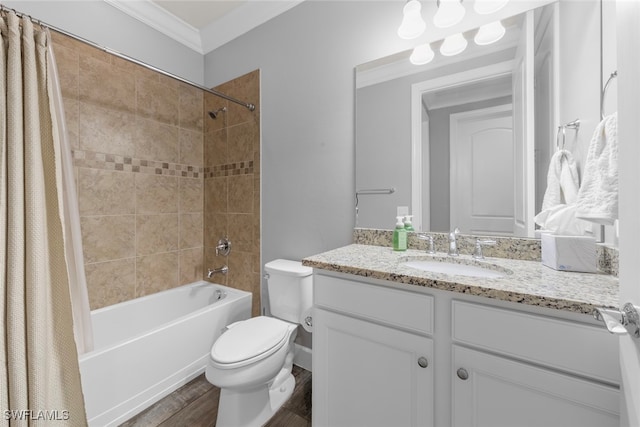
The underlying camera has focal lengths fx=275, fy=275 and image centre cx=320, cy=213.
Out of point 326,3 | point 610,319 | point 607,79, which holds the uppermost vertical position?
point 326,3

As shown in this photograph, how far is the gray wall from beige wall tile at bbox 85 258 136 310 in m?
0.97

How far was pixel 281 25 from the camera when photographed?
192cm

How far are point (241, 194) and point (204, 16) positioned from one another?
139 cm

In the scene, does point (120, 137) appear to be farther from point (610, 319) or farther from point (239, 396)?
point (610, 319)

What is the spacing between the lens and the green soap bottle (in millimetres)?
1391

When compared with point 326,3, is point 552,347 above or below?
below

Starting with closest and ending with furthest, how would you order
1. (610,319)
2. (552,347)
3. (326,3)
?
(610,319)
(552,347)
(326,3)

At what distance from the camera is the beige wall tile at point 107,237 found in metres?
1.79

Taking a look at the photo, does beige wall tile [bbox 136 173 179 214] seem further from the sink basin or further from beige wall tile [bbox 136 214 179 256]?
the sink basin

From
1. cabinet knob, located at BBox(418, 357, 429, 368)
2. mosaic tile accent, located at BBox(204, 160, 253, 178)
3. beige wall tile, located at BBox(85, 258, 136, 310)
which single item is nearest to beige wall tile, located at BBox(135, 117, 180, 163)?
mosaic tile accent, located at BBox(204, 160, 253, 178)

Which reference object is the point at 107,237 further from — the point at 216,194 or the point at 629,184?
the point at 629,184

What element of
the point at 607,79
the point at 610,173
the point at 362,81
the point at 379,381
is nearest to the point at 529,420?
the point at 379,381

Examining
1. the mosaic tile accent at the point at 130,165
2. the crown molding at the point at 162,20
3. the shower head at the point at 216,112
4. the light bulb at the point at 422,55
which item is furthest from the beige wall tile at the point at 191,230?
the light bulb at the point at 422,55

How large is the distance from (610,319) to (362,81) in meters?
1.47
